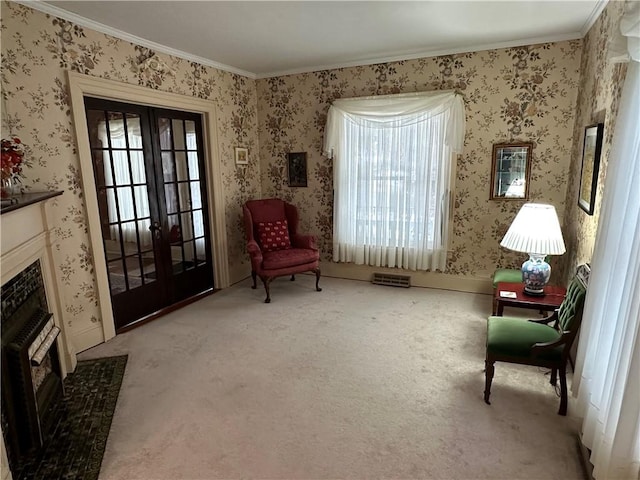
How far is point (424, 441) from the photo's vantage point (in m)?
2.07

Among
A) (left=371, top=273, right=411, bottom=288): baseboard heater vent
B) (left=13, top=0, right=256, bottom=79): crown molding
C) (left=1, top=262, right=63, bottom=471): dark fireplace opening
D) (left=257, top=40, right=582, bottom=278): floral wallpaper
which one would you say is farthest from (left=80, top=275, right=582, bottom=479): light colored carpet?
(left=13, top=0, right=256, bottom=79): crown molding

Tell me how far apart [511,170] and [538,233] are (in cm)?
147

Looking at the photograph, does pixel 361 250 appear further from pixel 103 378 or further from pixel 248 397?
pixel 103 378

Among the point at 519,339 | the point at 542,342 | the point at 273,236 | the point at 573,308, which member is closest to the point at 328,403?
the point at 519,339

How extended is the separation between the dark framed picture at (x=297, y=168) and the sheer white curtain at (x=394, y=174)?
44cm

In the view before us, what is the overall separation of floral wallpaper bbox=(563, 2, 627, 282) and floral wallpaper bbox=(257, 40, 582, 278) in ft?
0.61

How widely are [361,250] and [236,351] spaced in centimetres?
220

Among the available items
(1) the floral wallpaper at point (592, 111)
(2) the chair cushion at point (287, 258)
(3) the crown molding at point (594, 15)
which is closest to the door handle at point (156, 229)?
(2) the chair cushion at point (287, 258)

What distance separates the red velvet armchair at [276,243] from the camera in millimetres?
4200

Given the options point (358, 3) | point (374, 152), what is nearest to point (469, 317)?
point (374, 152)

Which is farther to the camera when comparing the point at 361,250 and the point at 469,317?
the point at 361,250

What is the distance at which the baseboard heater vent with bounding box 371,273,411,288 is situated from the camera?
4.59 m

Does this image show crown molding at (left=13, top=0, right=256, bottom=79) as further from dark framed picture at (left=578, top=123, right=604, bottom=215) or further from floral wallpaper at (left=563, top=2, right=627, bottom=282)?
dark framed picture at (left=578, top=123, right=604, bottom=215)

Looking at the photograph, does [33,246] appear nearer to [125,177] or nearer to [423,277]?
[125,177]
